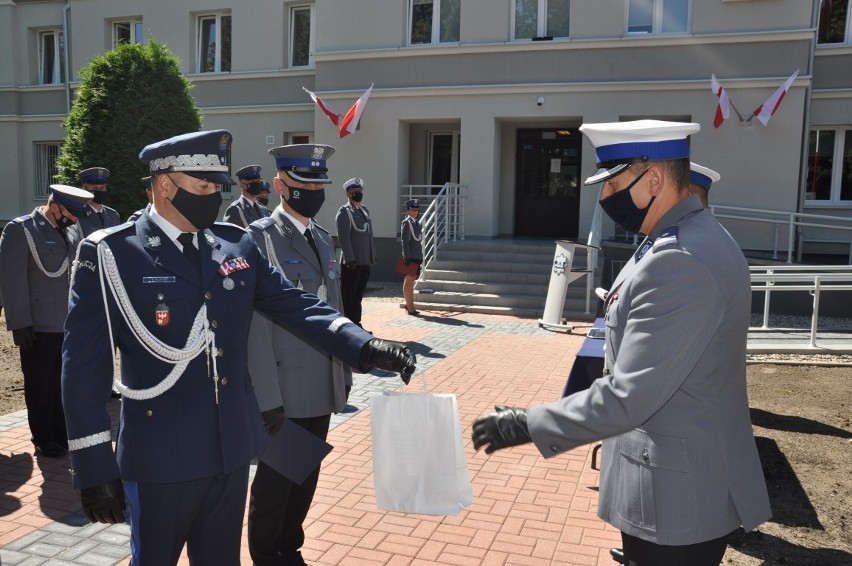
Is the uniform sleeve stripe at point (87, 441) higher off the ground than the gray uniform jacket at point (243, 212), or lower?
lower

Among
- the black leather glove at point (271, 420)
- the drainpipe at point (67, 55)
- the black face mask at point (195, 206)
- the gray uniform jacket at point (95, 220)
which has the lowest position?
the black leather glove at point (271, 420)

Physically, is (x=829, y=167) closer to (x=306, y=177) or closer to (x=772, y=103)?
(x=772, y=103)

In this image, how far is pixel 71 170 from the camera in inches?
586

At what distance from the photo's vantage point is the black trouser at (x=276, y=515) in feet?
11.4

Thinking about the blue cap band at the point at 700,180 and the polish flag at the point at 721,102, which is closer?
the blue cap band at the point at 700,180

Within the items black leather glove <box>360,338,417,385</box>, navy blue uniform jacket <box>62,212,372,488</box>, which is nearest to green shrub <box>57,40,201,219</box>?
navy blue uniform jacket <box>62,212,372,488</box>

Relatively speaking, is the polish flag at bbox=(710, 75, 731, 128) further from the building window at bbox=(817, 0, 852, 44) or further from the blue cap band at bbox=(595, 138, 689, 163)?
the blue cap band at bbox=(595, 138, 689, 163)

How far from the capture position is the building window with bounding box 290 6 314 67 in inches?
761

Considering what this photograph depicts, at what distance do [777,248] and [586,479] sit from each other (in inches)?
430

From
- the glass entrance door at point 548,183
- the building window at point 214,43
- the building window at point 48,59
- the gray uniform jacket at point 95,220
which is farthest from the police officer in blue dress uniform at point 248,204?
the building window at point 48,59

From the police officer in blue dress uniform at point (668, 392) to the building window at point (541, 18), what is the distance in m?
14.9

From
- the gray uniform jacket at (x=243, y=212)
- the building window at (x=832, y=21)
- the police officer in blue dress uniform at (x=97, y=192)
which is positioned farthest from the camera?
the building window at (x=832, y=21)

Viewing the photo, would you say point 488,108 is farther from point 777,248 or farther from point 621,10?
point 777,248

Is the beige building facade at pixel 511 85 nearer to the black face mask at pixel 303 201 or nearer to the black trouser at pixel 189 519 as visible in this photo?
the black face mask at pixel 303 201
